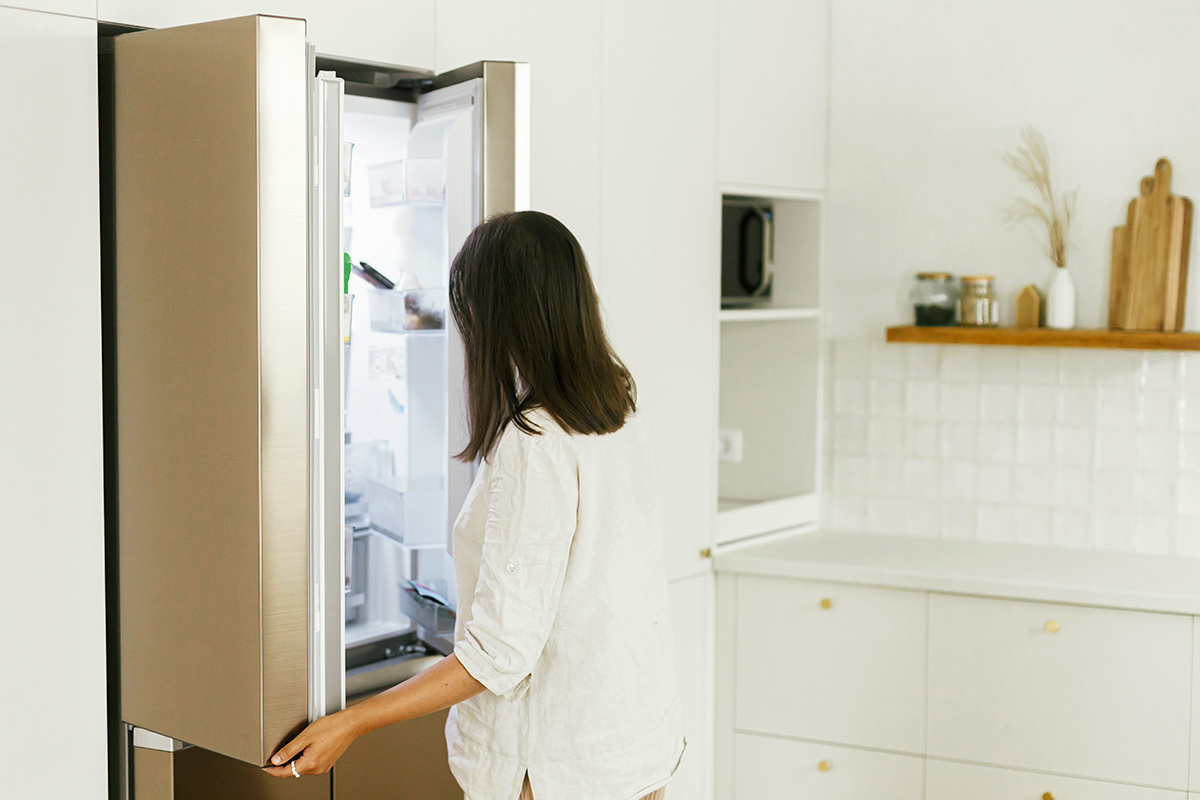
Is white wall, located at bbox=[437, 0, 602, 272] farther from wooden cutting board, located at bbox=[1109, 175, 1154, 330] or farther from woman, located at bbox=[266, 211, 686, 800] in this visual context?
wooden cutting board, located at bbox=[1109, 175, 1154, 330]

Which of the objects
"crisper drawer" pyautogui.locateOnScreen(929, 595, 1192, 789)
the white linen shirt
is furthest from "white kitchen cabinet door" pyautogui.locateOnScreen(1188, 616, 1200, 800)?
the white linen shirt

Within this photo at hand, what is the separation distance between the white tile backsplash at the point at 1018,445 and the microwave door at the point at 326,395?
→ 192 cm

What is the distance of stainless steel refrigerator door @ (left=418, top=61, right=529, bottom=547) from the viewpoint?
1690mm

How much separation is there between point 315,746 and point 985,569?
170cm

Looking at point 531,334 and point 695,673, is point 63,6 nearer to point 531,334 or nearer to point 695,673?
point 531,334

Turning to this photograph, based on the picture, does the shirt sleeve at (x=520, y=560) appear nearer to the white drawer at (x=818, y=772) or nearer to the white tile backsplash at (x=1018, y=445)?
the white drawer at (x=818, y=772)

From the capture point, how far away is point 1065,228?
2.72m

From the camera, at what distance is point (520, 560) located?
1.34m

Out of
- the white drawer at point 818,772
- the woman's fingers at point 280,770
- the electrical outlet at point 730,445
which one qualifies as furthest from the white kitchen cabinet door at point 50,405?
the electrical outlet at point 730,445

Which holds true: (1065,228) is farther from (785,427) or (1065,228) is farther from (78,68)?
(78,68)

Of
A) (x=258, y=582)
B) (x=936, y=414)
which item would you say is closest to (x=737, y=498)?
(x=936, y=414)

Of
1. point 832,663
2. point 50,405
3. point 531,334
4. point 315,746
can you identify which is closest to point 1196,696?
point 832,663

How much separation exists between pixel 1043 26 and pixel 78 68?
2239 millimetres

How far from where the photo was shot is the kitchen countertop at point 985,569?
2.33 metres
